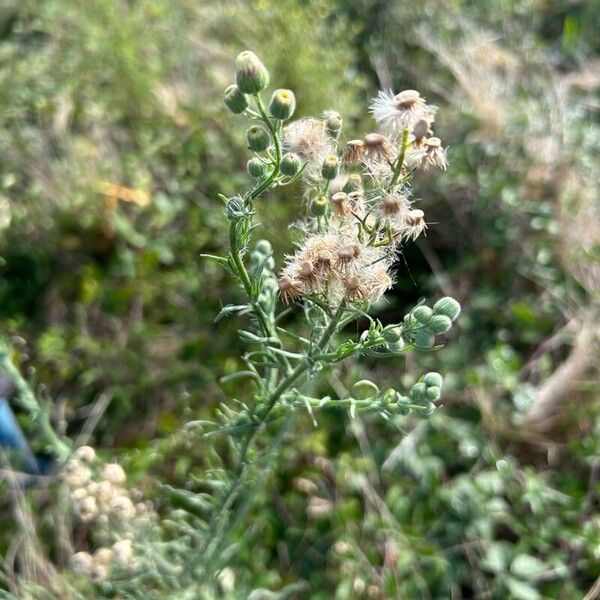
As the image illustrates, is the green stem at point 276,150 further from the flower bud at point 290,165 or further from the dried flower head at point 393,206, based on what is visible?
the dried flower head at point 393,206

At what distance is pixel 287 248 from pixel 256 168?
1029 mm

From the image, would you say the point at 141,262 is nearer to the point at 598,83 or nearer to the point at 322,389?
the point at 322,389

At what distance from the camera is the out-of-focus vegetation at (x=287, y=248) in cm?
159

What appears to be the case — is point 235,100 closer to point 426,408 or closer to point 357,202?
point 357,202

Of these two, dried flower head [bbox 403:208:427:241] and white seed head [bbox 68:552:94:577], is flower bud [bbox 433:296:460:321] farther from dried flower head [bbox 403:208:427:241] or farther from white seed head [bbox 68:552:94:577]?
white seed head [bbox 68:552:94:577]

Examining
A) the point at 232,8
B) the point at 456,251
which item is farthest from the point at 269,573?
the point at 232,8

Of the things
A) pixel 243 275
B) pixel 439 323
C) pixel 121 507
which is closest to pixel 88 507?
pixel 121 507

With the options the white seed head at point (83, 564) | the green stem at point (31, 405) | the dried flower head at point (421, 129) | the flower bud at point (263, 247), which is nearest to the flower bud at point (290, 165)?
the dried flower head at point (421, 129)

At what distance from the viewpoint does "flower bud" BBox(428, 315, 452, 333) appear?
73cm

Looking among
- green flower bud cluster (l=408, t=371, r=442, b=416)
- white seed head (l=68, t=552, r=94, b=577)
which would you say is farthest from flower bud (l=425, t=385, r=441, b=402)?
white seed head (l=68, t=552, r=94, b=577)

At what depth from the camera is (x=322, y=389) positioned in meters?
1.79

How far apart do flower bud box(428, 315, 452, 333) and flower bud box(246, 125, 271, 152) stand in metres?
0.25

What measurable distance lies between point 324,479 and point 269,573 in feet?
0.97

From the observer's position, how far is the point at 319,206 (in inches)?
30.2
